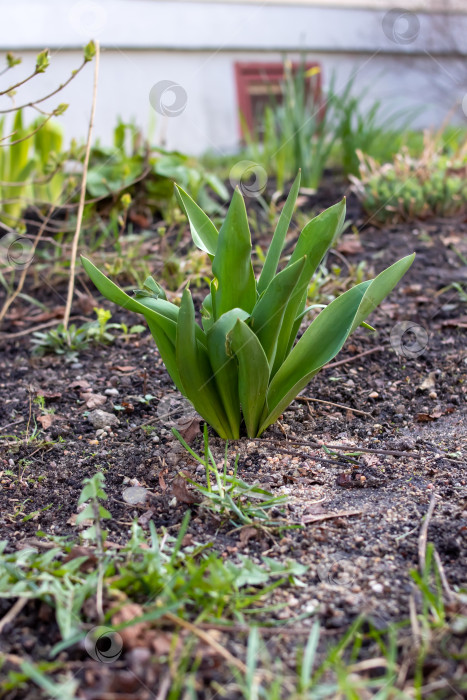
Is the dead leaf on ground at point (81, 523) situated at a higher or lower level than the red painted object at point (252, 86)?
lower

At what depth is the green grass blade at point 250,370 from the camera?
1215 millimetres

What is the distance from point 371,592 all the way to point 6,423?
1068mm

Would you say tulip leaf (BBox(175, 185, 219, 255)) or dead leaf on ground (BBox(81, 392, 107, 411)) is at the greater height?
tulip leaf (BBox(175, 185, 219, 255))

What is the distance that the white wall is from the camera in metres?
4.43

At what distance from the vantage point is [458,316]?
220cm

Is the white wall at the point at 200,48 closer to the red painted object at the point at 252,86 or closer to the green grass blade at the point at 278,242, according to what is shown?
the red painted object at the point at 252,86

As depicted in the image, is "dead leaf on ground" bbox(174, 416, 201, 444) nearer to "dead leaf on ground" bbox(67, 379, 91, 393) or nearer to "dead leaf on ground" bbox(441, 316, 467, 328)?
"dead leaf on ground" bbox(67, 379, 91, 393)

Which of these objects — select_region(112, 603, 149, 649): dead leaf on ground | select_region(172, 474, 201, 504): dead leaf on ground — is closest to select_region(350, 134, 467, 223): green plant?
select_region(172, 474, 201, 504): dead leaf on ground

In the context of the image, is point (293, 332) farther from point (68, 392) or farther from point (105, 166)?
point (105, 166)

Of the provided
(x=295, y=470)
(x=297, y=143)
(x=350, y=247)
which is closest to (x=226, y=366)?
(x=295, y=470)

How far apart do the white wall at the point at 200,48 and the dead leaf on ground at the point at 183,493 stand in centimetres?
352

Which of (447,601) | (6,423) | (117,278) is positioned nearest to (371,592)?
(447,601)

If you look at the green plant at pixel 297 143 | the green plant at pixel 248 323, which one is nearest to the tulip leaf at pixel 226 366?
the green plant at pixel 248 323

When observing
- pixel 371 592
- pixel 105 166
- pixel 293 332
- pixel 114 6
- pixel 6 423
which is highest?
pixel 114 6
